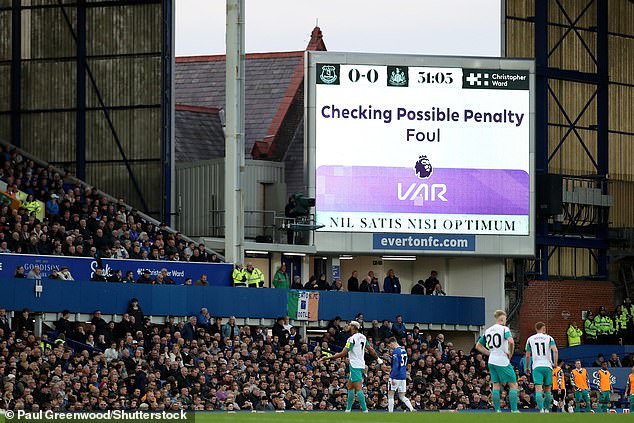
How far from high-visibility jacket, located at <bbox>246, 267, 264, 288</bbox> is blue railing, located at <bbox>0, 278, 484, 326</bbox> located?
531mm

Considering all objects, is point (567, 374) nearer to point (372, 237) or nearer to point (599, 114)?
point (372, 237)

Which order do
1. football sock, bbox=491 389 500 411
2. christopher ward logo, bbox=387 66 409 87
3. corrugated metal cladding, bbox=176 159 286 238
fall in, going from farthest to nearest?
1. corrugated metal cladding, bbox=176 159 286 238
2. christopher ward logo, bbox=387 66 409 87
3. football sock, bbox=491 389 500 411

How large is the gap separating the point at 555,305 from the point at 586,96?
8081 mm

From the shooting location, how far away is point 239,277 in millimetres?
46156

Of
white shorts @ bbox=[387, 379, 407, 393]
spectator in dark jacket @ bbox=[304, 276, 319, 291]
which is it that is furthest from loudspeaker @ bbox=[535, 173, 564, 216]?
white shorts @ bbox=[387, 379, 407, 393]

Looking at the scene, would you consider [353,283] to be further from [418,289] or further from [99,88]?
[99,88]

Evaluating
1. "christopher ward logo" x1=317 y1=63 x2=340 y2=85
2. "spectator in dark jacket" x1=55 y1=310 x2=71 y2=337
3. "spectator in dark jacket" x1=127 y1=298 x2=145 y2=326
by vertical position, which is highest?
"christopher ward logo" x1=317 y1=63 x2=340 y2=85

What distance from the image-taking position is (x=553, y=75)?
58.5 metres

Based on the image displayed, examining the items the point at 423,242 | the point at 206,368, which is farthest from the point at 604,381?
the point at 206,368

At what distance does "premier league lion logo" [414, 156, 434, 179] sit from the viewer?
2034 inches

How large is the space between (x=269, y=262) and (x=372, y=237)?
10.9 feet

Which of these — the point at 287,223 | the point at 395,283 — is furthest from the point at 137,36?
the point at 395,283

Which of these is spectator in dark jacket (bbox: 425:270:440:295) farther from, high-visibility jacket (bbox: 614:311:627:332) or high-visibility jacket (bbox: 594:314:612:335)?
high-visibility jacket (bbox: 614:311:627:332)

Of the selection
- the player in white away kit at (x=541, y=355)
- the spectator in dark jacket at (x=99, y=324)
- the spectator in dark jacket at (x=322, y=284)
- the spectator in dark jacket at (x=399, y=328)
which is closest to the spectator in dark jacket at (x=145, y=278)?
the spectator in dark jacket at (x=99, y=324)
